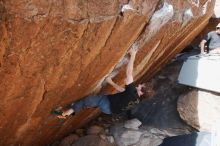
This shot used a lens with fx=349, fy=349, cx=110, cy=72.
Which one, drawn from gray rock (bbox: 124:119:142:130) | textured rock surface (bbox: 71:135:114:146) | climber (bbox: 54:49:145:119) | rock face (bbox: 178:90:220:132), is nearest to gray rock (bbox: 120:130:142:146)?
gray rock (bbox: 124:119:142:130)

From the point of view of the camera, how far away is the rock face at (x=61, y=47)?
2260 mm

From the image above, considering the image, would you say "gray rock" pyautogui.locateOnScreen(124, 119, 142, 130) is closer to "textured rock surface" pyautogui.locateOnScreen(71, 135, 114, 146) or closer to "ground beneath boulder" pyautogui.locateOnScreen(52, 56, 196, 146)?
"ground beneath boulder" pyautogui.locateOnScreen(52, 56, 196, 146)

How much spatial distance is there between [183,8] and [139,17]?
1.20 meters

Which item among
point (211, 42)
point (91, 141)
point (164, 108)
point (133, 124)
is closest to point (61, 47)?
point (91, 141)

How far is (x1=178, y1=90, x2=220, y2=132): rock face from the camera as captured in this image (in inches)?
209

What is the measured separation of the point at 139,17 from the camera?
121 inches

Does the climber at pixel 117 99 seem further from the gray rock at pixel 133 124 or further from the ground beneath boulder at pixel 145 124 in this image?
the gray rock at pixel 133 124

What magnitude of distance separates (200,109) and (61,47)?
340 centimetres

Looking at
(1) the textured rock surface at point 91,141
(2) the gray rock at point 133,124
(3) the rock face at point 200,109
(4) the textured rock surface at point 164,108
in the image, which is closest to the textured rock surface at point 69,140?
(1) the textured rock surface at point 91,141

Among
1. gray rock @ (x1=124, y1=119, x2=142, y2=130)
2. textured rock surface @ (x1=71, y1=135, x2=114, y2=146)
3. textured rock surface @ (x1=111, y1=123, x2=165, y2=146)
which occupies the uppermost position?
textured rock surface @ (x1=71, y1=135, x2=114, y2=146)

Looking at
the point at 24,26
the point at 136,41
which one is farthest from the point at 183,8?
the point at 24,26

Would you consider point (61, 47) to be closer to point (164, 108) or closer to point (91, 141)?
point (91, 141)

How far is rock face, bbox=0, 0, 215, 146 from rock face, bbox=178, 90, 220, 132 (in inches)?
62.2

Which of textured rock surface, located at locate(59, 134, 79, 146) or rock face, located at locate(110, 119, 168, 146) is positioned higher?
textured rock surface, located at locate(59, 134, 79, 146)
